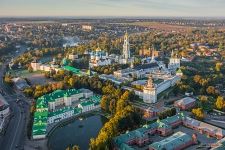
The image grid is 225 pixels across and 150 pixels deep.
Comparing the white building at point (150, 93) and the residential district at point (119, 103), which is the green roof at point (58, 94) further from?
the white building at point (150, 93)

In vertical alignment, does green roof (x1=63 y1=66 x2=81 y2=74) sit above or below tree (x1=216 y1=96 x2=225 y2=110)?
above

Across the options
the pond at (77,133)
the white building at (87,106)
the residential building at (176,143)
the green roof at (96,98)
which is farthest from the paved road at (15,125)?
the residential building at (176,143)

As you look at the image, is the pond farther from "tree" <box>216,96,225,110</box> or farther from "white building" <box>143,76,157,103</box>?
"tree" <box>216,96,225,110</box>

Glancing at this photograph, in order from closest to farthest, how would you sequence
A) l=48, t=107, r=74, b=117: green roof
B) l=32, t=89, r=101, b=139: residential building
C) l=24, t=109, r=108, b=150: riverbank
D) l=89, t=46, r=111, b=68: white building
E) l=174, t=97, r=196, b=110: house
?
l=24, t=109, r=108, b=150: riverbank
l=32, t=89, r=101, b=139: residential building
l=48, t=107, r=74, b=117: green roof
l=174, t=97, r=196, b=110: house
l=89, t=46, r=111, b=68: white building

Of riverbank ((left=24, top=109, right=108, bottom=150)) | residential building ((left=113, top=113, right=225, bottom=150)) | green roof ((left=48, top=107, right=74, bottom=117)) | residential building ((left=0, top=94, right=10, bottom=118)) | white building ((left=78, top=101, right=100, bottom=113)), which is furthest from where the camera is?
white building ((left=78, top=101, right=100, bottom=113))

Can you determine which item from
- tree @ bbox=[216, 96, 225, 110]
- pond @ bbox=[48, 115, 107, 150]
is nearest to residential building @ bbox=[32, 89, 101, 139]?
pond @ bbox=[48, 115, 107, 150]

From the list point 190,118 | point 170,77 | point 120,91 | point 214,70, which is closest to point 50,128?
point 120,91

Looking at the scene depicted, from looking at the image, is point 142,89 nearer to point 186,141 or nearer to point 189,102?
point 189,102
